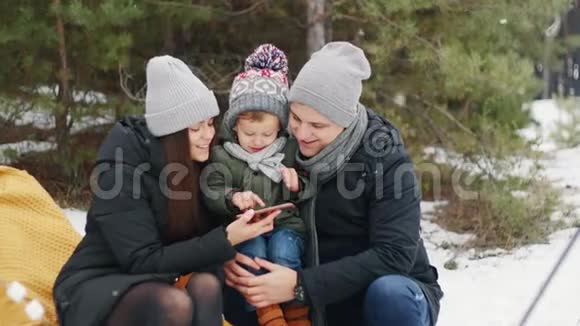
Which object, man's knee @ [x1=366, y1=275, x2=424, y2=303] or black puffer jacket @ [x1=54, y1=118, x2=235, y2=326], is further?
man's knee @ [x1=366, y1=275, x2=424, y2=303]

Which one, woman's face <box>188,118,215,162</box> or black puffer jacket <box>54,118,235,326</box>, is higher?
woman's face <box>188,118,215,162</box>

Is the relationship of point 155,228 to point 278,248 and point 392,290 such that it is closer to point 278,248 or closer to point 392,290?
point 278,248

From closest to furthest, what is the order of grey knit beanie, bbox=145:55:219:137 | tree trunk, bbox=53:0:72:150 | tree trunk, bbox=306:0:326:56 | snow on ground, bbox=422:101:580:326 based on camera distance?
1. grey knit beanie, bbox=145:55:219:137
2. snow on ground, bbox=422:101:580:326
3. tree trunk, bbox=53:0:72:150
4. tree trunk, bbox=306:0:326:56

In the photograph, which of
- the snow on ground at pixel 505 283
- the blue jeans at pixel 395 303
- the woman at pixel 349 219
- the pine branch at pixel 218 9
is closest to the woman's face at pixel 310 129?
the woman at pixel 349 219

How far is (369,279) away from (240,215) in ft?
1.39

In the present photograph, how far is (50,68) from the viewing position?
4.60 m

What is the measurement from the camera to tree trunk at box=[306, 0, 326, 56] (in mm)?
4805

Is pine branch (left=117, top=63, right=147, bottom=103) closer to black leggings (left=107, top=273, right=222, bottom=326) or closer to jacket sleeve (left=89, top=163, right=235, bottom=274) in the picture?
jacket sleeve (left=89, top=163, right=235, bottom=274)

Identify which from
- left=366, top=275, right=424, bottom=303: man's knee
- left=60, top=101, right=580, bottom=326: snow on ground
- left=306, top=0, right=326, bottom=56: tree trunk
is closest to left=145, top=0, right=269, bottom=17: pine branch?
left=306, top=0, right=326, bottom=56: tree trunk

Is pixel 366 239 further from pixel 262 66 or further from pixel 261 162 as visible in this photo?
pixel 262 66

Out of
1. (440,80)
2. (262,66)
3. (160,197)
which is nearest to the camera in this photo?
(160,197)

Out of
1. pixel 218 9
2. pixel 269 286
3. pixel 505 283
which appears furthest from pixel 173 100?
pixel 218 9

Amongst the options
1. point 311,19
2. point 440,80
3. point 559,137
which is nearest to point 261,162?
point 311,19

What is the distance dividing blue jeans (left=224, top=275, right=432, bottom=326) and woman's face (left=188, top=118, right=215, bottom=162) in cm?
62
